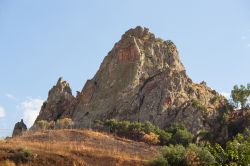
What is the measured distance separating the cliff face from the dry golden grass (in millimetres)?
10966

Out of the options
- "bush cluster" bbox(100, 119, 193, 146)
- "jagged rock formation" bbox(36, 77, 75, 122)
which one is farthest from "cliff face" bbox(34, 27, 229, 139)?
"bush cluster" bbox(100, 119, 193, 146)

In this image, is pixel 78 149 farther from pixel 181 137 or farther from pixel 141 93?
pixel 141 93

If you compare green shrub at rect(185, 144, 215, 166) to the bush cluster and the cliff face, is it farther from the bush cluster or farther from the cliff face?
Answer: the cliff face

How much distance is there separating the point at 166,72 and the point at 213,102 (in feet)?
24.6

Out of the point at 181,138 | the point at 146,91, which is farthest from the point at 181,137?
the point at 146,91

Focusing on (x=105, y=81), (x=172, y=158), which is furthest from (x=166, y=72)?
(x=172, y=158)

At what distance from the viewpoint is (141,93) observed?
68.9 metres

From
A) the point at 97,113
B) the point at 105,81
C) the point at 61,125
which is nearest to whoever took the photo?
the point at 61,125

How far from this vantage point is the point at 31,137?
51312mm

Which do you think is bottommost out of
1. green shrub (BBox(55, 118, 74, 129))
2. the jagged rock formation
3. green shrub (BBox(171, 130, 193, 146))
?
green shrub (BBox(171, 130, 193, 146))

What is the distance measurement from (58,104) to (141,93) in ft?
A: 46.6

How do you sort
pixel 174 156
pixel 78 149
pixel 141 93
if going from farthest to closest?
pixel 141 93 → pixel 78 149 → pixel 174 156

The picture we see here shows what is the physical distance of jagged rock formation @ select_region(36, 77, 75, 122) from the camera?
7521 cm

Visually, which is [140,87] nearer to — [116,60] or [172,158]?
[116,60]
